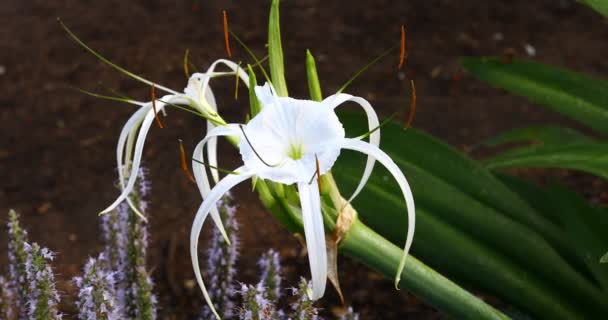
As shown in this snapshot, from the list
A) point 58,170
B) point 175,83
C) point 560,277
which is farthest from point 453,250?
point 175,83

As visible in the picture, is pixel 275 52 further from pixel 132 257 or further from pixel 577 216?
pixel 577 216

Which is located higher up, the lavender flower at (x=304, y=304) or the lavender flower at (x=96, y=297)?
the lavender flower at (x=96, y=297)

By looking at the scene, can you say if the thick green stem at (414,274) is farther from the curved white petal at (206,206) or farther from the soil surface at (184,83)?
the soil surface at (184,83)

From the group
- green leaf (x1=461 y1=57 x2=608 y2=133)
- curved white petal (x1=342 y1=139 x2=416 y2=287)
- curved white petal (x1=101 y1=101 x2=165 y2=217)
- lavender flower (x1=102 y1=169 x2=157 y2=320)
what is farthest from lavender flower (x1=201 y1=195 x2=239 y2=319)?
green leaf (x1=461 y1=57 x2=608 y2=133)

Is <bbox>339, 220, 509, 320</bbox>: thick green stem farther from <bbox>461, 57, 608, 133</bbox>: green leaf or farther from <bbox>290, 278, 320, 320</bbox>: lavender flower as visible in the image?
<bbox>461, 57, 608, 133</bbox>: green leaf

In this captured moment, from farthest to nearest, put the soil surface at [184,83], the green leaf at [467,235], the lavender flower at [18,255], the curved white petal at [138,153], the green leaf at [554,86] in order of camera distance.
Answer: the soil surface at [184,83] < the green leaf at [554,86] < the green leaf at [467,235] < the lavender flower at [18,255] < the curved white petal at [138,153]

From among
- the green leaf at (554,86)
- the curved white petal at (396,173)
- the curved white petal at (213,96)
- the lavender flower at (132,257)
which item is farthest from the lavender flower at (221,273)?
the green leaf at (554,86)
